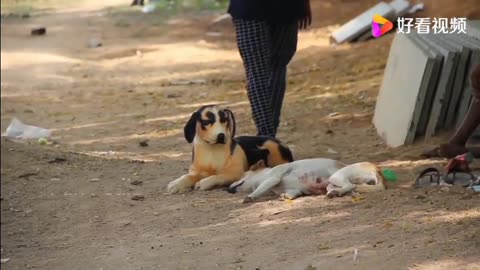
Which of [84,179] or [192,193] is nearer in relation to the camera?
[192,193]

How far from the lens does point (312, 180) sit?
18.2ft

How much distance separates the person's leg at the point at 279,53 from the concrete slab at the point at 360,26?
23.8 feet

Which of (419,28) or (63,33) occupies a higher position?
(419,28)

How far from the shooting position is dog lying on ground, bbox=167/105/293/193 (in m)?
5.80

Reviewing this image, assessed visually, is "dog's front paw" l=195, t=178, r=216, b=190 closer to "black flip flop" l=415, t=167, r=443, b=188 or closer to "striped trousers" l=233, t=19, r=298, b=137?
"striped trousers" l=233, t=19, r=298, b=137

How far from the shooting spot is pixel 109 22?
19.8 metres

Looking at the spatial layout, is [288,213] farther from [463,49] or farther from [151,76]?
[151,76]

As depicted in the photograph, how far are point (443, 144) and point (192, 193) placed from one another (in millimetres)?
1787

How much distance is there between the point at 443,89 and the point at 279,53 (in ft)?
4.07

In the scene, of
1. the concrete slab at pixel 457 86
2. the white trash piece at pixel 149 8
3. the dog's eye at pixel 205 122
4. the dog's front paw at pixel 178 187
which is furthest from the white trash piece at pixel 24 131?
the white trash piece at pixel 149 8

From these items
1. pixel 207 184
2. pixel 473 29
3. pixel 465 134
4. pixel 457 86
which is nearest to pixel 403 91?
pixel 457 86

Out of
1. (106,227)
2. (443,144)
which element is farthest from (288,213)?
(443,144)

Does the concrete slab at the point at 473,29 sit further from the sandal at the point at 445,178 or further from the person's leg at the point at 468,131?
the sandal at the point at 445,178

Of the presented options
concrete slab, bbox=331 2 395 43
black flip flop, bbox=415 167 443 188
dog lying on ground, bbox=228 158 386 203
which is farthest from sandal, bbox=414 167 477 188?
concrete slab, bbox=331 2 395 43
